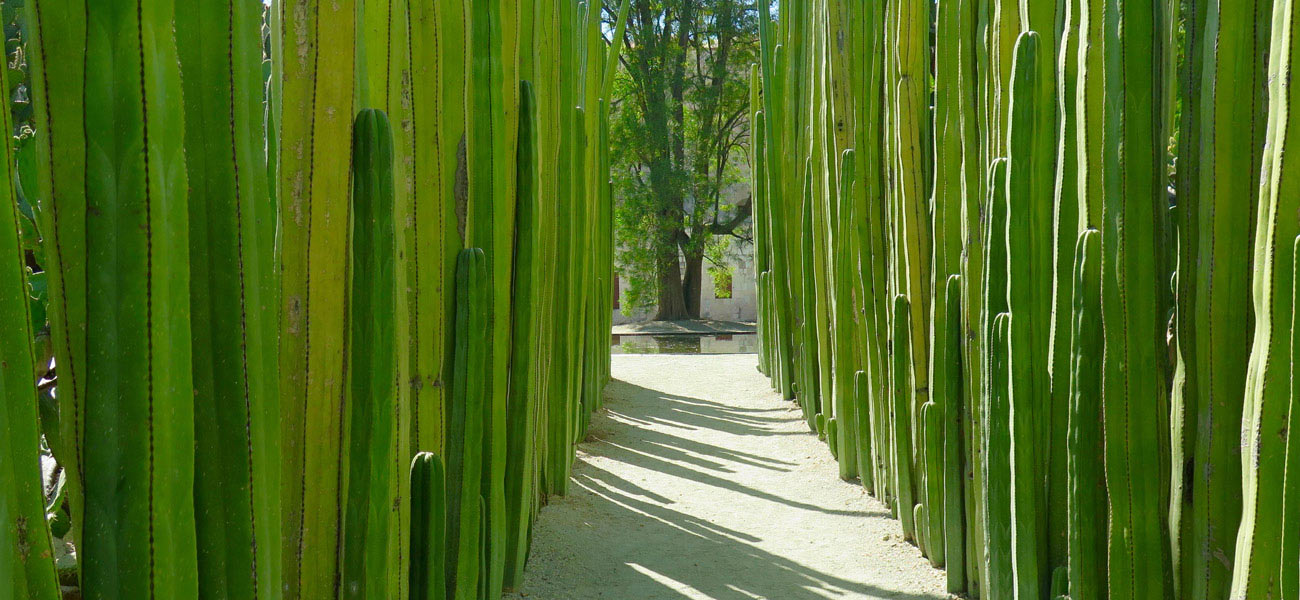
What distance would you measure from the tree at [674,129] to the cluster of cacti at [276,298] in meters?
12.1

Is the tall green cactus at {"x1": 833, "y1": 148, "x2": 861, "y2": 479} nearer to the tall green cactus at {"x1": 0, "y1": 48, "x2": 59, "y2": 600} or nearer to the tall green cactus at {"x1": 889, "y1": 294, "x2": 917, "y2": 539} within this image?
the tall green cactus at {"x1": 889, "y1": 294, "x2": 917, "y2": 539}

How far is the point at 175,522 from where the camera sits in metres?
0.99

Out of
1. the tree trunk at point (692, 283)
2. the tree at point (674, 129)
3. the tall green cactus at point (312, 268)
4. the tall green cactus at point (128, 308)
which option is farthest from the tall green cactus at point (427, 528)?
the tree trunk at point (692, 283)

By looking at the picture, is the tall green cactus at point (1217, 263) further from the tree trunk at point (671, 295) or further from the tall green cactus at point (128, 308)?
the tree trunk at point (671, 295)

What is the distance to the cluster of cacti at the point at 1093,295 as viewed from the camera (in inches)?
56.5

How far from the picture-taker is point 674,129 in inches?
596

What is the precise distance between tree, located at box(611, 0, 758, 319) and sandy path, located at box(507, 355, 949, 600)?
9121 millimetres

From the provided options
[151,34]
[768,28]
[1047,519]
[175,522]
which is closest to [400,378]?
[175,522]

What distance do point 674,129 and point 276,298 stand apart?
557 inches

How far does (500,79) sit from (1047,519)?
151cm

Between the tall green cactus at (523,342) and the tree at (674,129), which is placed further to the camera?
the tree at (674,129)

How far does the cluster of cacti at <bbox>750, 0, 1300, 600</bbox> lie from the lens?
1436mm

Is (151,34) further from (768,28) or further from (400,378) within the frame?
(768,28)

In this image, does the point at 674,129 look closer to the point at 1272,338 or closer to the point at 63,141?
the point at 1272,338
